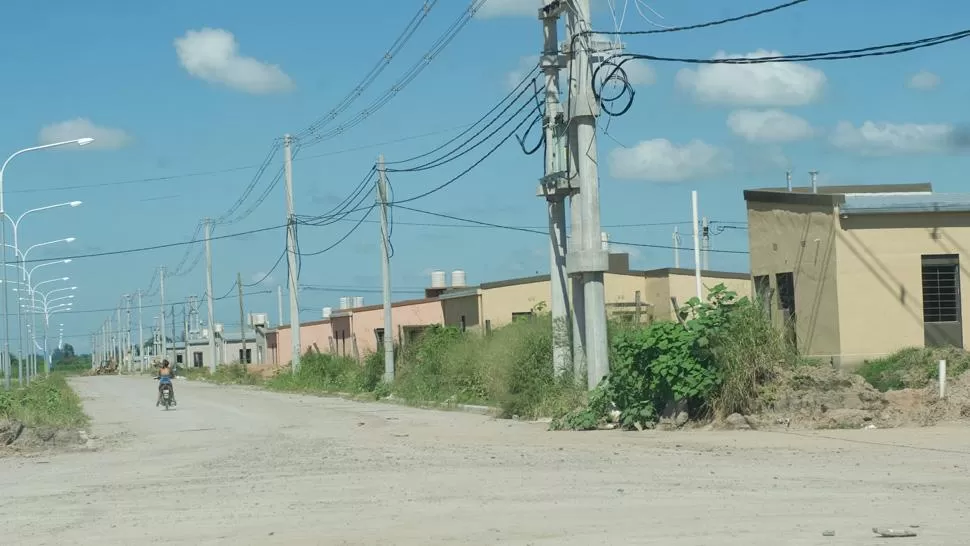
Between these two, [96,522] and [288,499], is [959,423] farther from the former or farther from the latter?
[96,522]

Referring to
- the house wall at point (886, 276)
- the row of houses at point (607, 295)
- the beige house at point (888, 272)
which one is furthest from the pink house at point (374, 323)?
the house wall at point (886, 276)

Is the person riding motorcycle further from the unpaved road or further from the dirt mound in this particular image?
the unpaved road

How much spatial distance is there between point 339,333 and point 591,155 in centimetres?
4914

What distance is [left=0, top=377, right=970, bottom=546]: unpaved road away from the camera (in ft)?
34.4

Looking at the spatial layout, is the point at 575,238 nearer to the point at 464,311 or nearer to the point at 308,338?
the point at 464,311

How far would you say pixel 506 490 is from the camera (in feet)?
43.9

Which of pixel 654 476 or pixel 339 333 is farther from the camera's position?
pixel 339 333

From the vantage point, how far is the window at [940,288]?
25922mm

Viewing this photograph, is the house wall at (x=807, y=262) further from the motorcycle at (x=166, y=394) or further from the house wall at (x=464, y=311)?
the motorcycle at (x=166, y=394)

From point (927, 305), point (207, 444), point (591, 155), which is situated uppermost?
point (591, 155)

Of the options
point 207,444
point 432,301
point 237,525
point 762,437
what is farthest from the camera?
point 432,301

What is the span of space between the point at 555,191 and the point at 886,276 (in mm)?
7466

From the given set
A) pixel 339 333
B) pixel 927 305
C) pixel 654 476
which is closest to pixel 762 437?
pixel 654 476

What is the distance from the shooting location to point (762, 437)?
18.6 metres
